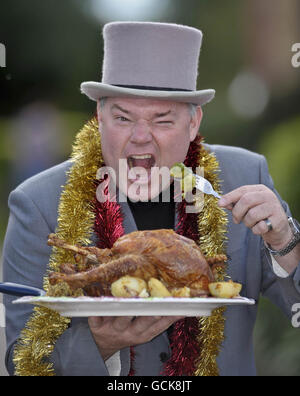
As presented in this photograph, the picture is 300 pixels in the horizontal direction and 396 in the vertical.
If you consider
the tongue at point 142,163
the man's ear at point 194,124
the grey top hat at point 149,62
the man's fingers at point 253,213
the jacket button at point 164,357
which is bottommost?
the jacket button at point 164,357

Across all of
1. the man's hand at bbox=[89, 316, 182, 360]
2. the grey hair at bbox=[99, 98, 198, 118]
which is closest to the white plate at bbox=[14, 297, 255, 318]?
the man's hand at bbox=[89, 316, 182, 360]

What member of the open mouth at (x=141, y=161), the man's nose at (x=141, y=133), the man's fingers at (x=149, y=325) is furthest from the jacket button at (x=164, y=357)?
A: the man's nose at (x=141, y=133)

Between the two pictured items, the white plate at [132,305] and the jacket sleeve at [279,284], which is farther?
the jacket sleeve at [279,284]

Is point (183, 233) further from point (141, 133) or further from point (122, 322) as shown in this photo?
point (122, 322)

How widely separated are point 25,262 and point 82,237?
13.1 inches

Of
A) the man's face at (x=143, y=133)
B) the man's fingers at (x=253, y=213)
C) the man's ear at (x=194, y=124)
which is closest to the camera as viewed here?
the man's fingers at (x=253, y=213)

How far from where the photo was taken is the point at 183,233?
11.5 ft

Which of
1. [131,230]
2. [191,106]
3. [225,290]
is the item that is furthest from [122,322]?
[191,106]

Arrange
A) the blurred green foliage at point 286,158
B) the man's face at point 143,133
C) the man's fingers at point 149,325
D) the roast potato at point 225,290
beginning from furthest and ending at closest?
the blurred green foliage at point 286,158 < the man's face at point 143,133 < the man's fingers at point 149,325 < the roast potato at point 225,290

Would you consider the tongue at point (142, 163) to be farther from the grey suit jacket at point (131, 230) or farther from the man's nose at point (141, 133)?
the grey suit jacket at point (131, 230)

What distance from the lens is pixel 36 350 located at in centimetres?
315

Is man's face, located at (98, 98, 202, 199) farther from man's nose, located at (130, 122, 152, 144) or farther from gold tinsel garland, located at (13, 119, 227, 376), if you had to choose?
gold tinsel garland, located at (13, 119, 227, 376)

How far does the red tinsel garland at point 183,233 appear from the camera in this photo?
3.33 meters
